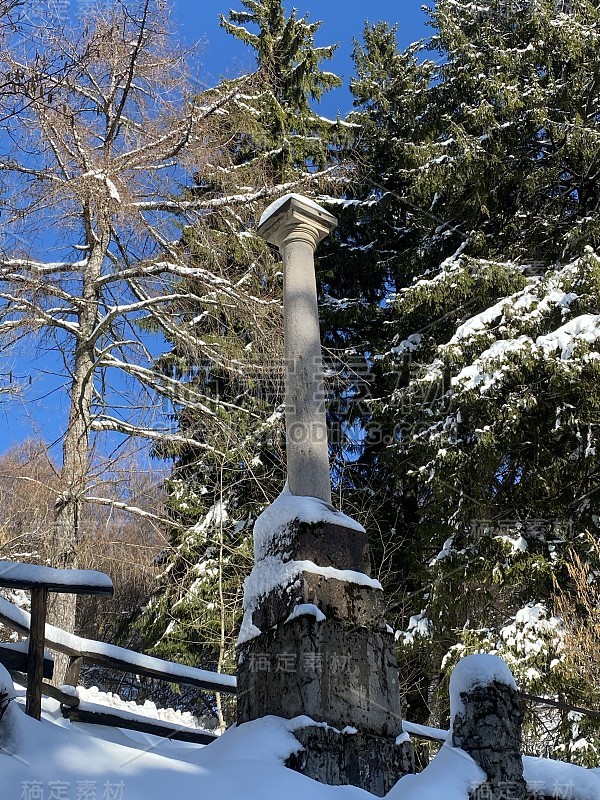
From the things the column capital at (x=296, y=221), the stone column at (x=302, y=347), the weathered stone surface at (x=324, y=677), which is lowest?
the weathered stone surface at (x=324, y=677)

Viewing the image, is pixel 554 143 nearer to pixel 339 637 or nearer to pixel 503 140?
pixel 503 140

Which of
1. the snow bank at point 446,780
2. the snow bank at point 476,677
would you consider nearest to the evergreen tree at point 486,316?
the snow bank at point 476,677

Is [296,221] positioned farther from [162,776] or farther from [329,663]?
[162,776]

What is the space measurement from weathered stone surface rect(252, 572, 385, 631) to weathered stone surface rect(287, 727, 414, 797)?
600 millimetres

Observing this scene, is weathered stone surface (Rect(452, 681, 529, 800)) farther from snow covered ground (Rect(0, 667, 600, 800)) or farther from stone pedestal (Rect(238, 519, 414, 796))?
stone pedestal (Rect(238, 519, 414, 796))

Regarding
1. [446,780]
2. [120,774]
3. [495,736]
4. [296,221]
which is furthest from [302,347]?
[120,774]

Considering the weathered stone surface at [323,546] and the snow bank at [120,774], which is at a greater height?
the weathered stone surface at [323,546]

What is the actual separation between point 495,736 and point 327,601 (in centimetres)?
142

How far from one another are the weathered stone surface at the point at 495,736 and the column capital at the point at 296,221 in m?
3.75

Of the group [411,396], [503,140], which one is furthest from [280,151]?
[411,396]

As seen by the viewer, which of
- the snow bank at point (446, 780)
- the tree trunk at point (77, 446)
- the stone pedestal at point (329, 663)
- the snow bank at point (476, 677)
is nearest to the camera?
the snow bank at point (446, 780)

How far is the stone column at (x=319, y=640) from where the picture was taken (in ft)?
13.5

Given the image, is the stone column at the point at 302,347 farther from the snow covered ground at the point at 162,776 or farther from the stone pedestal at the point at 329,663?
the snow covered ground at the point at 162,776

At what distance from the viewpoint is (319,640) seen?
167 inches
